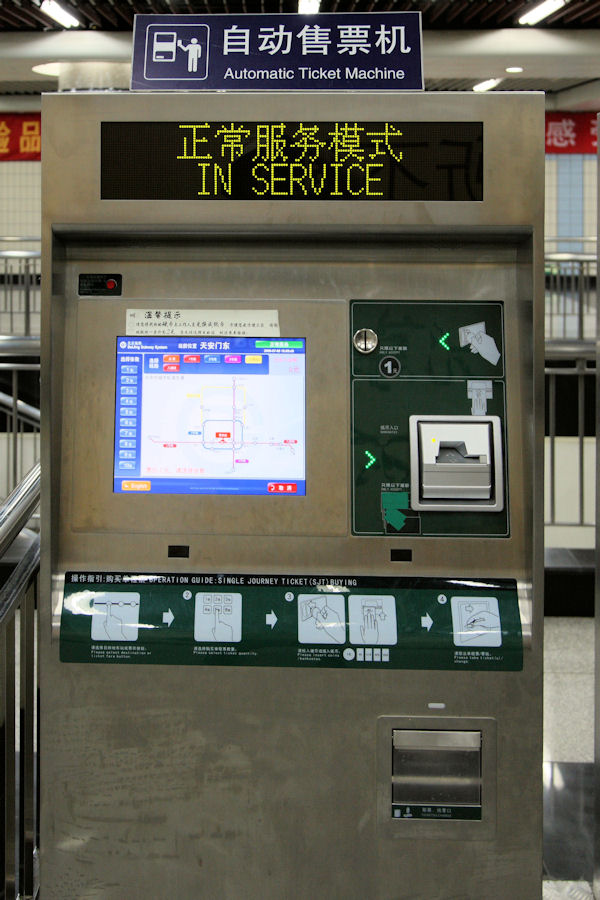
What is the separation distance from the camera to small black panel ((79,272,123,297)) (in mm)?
1828

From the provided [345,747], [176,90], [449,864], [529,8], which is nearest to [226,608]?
[345,747]

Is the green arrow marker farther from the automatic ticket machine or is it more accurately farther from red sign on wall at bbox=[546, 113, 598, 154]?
red sign on wall at bbox=[546, 113, 598, 154]

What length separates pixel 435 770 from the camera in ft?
5.82

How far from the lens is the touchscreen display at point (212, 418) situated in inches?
70.7

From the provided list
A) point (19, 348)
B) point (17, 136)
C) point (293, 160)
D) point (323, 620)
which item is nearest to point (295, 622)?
point (323, 620)

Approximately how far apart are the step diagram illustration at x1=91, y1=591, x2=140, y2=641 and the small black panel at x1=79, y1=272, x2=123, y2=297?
0.64 metres

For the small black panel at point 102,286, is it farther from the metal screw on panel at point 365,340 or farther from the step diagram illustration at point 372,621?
the step diagram illustration at point 372,621

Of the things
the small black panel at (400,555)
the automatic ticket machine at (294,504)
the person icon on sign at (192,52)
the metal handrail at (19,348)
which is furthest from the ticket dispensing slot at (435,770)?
the metal handrail at (19,348)

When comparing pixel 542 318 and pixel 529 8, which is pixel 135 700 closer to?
pixel 542 318

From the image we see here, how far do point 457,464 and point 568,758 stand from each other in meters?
1.75

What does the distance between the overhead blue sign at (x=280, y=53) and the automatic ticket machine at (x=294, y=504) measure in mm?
166

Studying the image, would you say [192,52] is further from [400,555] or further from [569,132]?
[569,132]

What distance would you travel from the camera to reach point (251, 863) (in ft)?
5.86

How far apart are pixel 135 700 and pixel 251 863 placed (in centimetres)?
42
